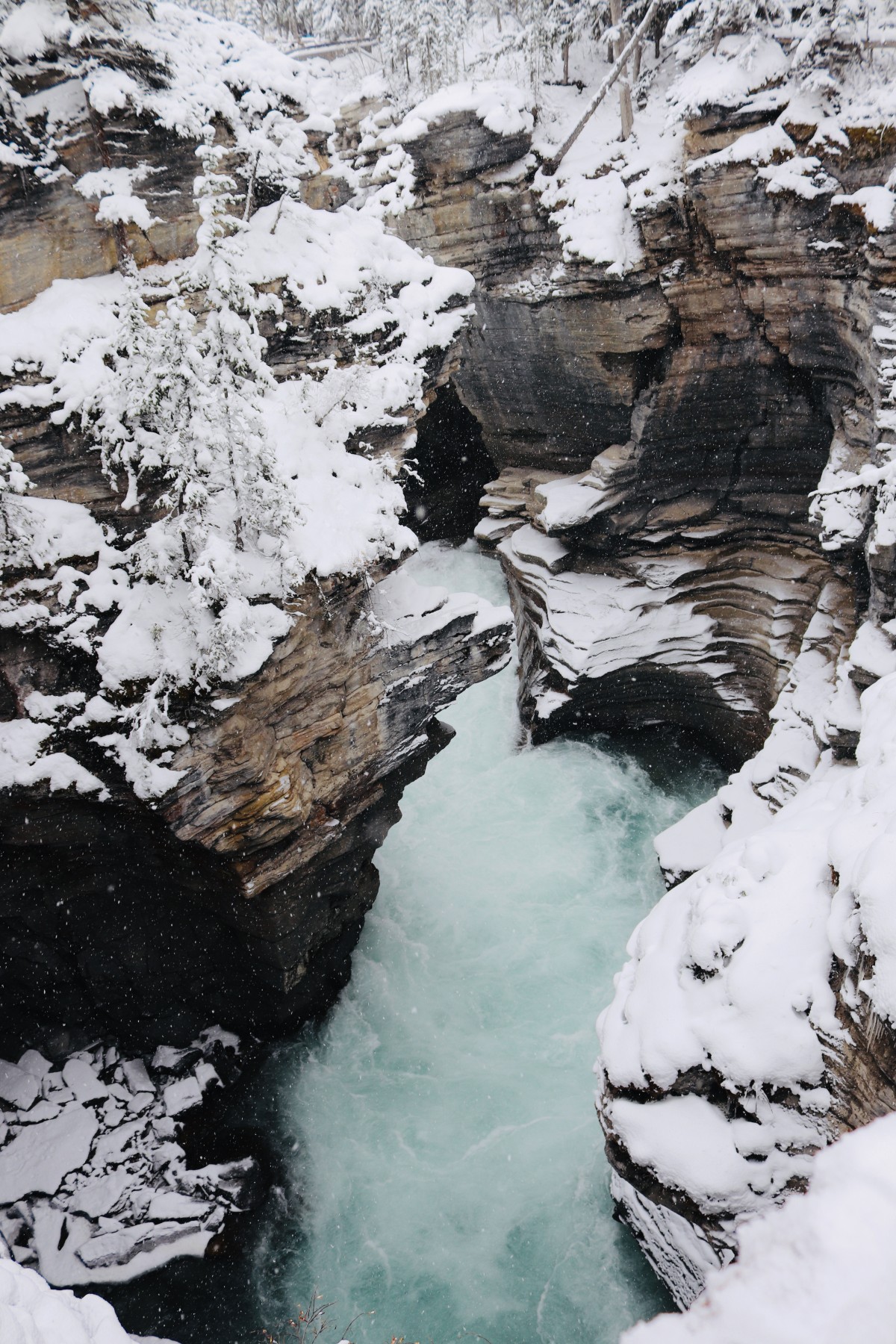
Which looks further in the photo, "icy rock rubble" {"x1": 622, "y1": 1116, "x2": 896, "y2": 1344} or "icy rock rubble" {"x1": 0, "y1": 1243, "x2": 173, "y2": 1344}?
"icy rock rubble" {"x1": 0, "y1": 1243, "x2": 173, "y2": 1344}

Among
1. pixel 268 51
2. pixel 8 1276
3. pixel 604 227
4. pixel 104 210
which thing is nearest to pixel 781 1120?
pixel 8 1276

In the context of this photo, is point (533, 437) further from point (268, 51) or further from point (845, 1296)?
point (845, 1296)

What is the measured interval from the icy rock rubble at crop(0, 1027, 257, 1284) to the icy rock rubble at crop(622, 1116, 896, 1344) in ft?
30.5

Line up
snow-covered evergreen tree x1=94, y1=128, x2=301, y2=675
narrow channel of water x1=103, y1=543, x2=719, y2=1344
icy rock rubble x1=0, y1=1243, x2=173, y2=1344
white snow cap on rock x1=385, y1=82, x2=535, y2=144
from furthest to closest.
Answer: white snow cap on rock x1=385, y1=82, x2=535, y2=144
narrow channel of water x1=103, y1=543, x2=719, y2=1344
snow-covered evergreen tree x1=94, y1=128, x2=301, y2=675
icy rock rubble x1=0, y1=1243, x2=173, y2=1344

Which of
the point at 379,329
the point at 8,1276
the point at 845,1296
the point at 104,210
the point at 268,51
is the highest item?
the point at 268,51

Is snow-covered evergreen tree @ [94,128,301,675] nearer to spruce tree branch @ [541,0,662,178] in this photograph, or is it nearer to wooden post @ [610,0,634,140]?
spruce tree branch @ [541,0,662,178]

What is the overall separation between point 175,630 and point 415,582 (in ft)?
11.9

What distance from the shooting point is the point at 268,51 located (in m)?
9.34

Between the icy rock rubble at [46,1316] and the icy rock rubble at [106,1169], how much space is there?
5.85 m

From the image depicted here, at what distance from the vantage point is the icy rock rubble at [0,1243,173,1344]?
12.3 feet

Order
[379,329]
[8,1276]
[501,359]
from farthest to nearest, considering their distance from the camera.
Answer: [501,359], [379,329], [8,1276]

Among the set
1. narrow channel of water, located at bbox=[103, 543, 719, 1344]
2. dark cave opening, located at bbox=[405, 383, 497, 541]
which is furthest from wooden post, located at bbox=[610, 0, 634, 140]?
narrow channel of water, located at bbox=[103, 543, 719, 1344]

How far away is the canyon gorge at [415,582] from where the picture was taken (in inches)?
241

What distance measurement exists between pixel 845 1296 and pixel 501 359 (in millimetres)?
16967
